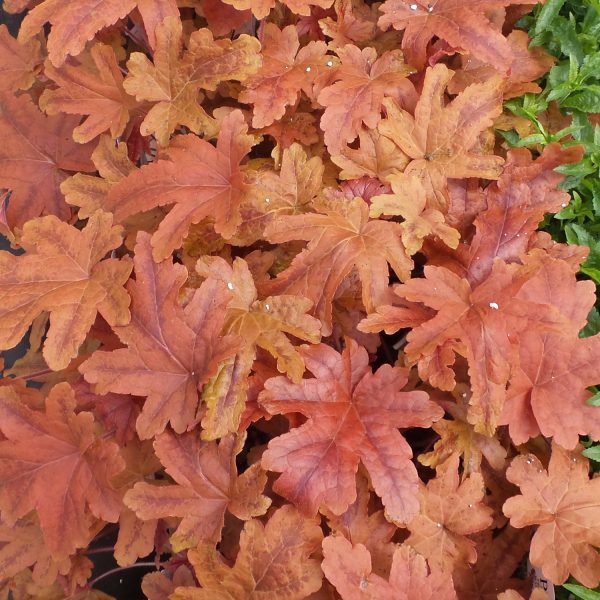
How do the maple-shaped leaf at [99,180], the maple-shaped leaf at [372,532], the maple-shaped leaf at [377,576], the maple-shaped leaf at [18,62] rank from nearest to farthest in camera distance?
the maple-shaped leaf at [377,576] → the maple-shaped leaf at [372,532] → the maple-shaped leaf at [99,180] → the maple-shaped leaf at [18,62]

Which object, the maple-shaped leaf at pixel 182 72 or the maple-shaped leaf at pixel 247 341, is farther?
the maple-shaped leaf at pixel 182 72

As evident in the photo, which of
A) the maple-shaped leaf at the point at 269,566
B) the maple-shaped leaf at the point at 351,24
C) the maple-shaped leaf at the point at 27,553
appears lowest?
the maple-shaped leaf at the point at 27,553

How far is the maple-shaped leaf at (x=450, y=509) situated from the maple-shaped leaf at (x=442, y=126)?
42 cm

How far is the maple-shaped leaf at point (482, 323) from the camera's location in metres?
0.88

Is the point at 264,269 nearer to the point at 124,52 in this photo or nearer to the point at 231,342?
the point at 231,342

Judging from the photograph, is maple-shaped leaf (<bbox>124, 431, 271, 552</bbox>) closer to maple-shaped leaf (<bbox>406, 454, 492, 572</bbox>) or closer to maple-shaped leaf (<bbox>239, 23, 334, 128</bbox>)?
maple-shaped leaf (<bbox>406, 454, 492, 572</bbox>)

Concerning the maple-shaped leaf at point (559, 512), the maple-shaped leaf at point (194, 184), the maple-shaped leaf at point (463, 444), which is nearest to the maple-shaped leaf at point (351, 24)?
the maple-shaped leaf at point (194, 184)

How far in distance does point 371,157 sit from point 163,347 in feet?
1.48

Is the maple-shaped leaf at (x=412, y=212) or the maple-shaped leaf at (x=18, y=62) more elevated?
the maple-shaped leaf at (x=18, y=62)

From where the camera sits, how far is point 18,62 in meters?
1.26

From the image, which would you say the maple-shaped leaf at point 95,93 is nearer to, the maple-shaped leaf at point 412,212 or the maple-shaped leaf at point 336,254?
the maple-shaped leaf at point 336,254

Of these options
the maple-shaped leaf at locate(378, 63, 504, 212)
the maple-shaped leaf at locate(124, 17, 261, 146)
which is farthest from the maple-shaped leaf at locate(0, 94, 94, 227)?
the maple-shaped leaf at locate(378, 63, 504, 212)

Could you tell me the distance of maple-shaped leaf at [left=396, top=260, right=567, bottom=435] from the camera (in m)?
0.88

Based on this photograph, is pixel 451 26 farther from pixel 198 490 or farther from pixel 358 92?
pixel 198 490
